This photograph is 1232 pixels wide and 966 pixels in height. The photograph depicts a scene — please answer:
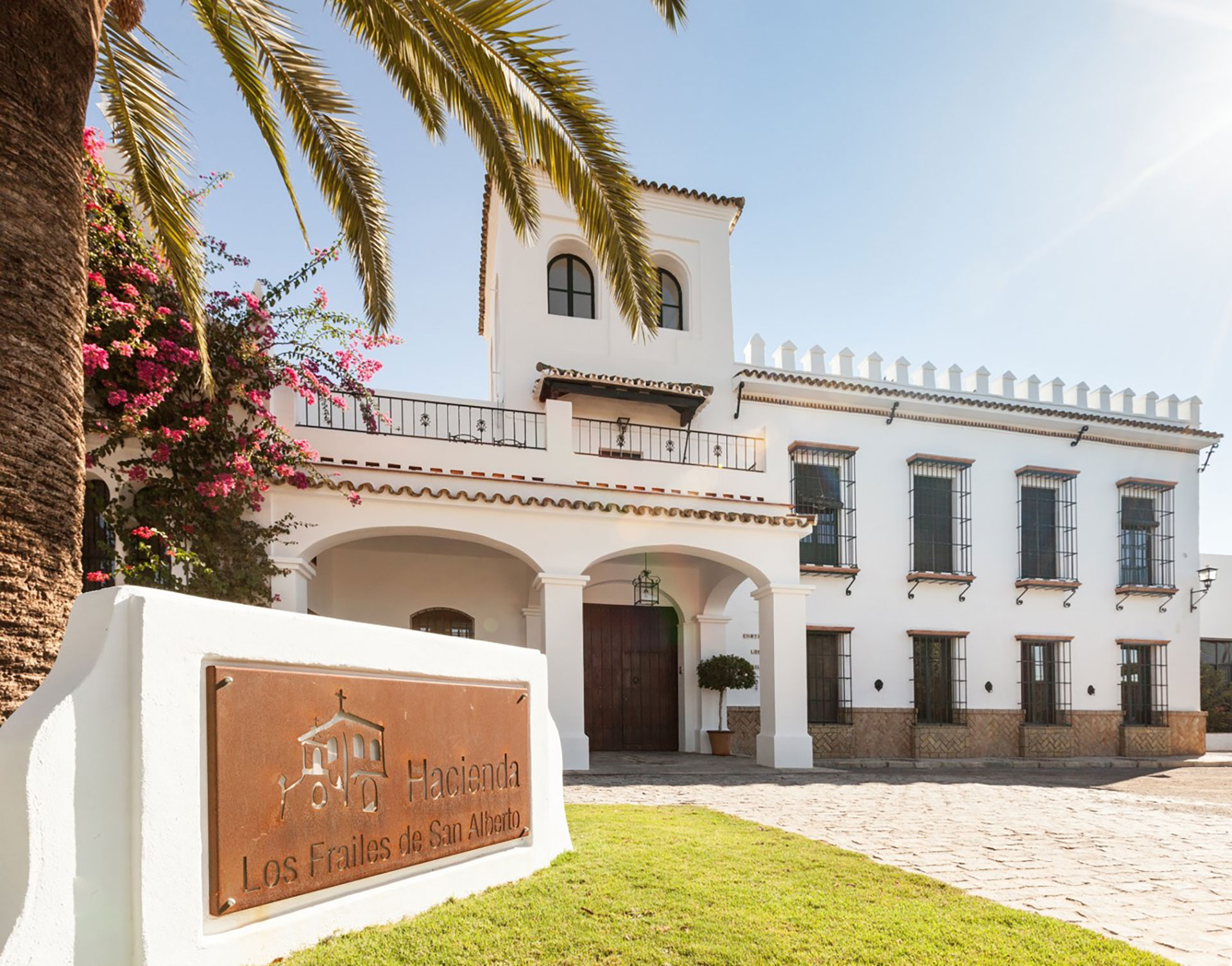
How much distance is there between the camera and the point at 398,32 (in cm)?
617

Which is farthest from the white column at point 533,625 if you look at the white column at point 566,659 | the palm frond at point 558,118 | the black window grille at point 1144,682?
the black window grille at point 1144,682

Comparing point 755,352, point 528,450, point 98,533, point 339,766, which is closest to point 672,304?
point 755,352

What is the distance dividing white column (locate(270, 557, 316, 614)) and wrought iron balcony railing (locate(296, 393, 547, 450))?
89.9 inches

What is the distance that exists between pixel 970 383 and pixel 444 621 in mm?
12943

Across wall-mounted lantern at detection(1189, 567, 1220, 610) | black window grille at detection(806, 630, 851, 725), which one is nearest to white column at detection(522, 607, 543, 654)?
black window grille at detection(806, 630, 851, 725)

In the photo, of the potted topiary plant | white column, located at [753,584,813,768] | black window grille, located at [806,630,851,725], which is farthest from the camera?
black window grille, located at [806,630,851,725]

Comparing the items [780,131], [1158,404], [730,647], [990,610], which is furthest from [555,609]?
[1158,404]

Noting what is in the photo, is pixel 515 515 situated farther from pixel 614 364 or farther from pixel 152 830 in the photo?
pixel 152 830

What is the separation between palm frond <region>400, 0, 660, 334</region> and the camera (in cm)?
601

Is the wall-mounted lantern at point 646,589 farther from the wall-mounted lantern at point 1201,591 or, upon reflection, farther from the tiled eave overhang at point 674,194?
the wall-mounted lantern at point 1201,591

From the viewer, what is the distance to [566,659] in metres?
12.4

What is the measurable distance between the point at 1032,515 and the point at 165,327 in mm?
17801

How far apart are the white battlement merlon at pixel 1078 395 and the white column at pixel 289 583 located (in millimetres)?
18103

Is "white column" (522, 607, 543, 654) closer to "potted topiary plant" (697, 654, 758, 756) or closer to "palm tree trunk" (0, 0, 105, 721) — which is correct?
"potted topiary plant" (697, 654, 758, 756)
